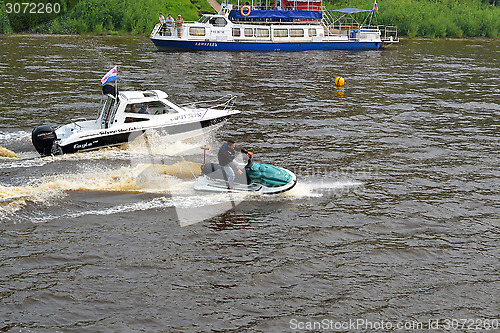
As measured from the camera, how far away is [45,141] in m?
19.8

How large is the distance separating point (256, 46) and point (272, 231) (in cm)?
4198

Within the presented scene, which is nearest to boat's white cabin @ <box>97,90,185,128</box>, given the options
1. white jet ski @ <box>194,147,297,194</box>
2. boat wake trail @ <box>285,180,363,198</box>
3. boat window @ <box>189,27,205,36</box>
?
white jet ski @ <box>194,147,297,194</box>

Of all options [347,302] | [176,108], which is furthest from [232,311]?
[176,108]

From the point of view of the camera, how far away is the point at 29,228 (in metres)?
14.7

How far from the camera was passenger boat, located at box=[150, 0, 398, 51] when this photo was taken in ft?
173

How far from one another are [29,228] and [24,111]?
1414 centimetres

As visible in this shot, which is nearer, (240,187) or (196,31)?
(240,187)

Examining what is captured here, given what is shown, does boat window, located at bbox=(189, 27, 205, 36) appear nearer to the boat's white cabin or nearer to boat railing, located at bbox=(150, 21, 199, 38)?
boat railing, located at bbox=(150, 21, 199, 38)

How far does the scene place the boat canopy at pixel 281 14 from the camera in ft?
180

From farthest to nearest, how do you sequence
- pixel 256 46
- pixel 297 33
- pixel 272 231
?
pixel 297 33 < pixel 256 46 < pixel 272 231

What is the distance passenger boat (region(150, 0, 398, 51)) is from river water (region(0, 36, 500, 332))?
24942 mm

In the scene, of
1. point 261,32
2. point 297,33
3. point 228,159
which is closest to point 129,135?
point 228,159

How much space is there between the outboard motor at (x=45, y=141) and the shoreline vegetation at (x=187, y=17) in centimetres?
4325

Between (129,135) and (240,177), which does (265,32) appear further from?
(240,177)
